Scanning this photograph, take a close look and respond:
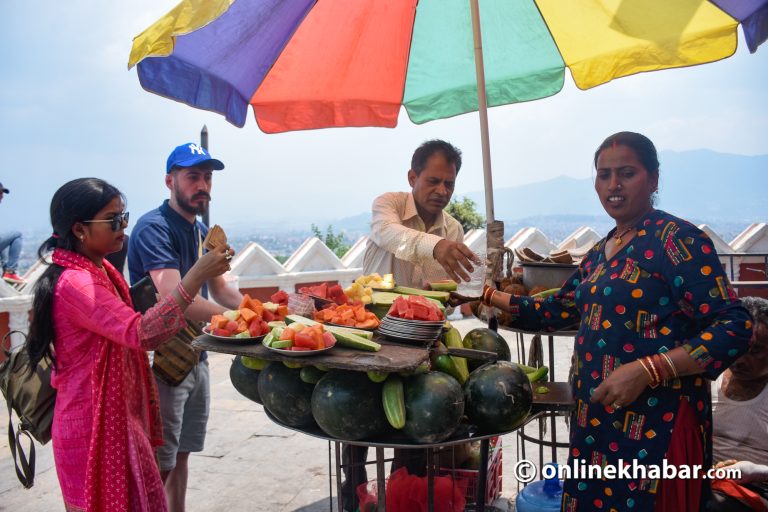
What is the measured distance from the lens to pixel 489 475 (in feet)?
11.0

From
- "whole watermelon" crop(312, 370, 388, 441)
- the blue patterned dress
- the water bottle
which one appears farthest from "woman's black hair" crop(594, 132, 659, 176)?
the water bottle

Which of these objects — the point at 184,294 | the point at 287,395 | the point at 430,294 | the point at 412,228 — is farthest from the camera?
the point at 412,228

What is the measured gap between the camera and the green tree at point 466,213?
58.6 ft

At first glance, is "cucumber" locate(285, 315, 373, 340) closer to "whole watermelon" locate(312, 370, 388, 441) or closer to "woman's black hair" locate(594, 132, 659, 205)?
"whole watermelon" locate(312, 370, 388, 441)

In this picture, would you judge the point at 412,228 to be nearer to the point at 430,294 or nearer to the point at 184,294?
the point at 430,294

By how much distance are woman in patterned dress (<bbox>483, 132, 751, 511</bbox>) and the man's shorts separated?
2.09 meters

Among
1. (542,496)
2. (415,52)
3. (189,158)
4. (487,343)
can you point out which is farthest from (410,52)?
(542,496)

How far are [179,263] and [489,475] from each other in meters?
2.23

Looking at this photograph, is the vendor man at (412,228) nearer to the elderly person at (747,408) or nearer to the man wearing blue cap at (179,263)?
the man wearing blue cap at (179,263)

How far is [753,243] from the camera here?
38.1 ft

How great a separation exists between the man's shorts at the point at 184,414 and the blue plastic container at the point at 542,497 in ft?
6.30

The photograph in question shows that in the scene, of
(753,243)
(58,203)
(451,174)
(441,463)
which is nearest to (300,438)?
(441,463)

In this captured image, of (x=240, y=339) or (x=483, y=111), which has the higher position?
(x=483, y=111)

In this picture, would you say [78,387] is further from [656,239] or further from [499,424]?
[656,239]
